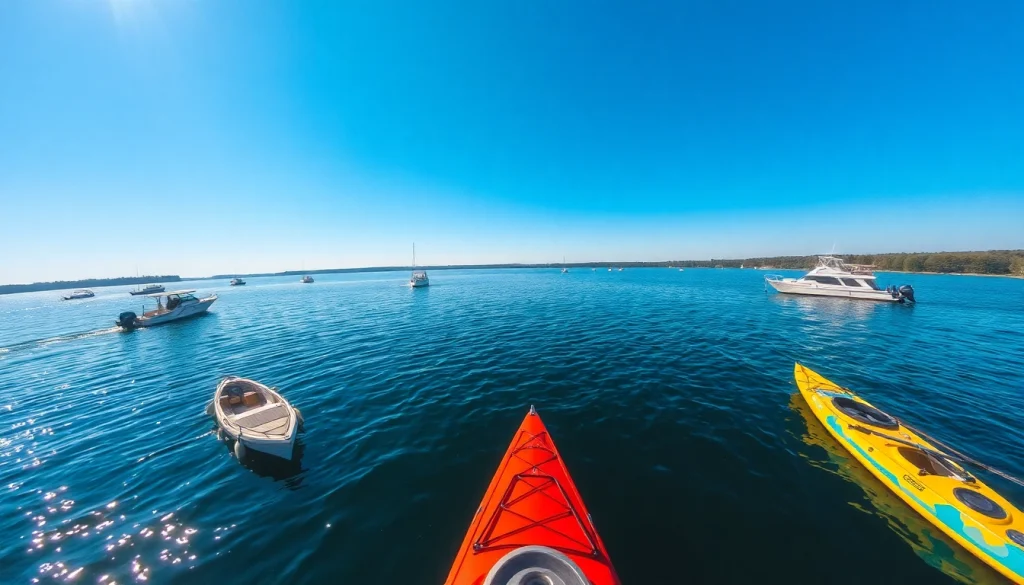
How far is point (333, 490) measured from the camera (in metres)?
8.43

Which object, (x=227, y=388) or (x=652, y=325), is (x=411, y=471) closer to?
(x=227, y=388)

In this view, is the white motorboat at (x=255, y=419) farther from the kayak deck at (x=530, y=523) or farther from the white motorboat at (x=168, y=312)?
the white motorboat at (x=168, y=312)

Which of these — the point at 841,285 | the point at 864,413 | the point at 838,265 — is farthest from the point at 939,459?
the point at 838,265

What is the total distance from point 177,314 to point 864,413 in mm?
61837

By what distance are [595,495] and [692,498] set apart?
8.49 ft

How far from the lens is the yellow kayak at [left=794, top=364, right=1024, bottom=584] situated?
619 cm

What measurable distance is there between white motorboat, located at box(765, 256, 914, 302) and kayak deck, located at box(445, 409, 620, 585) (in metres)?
56.8

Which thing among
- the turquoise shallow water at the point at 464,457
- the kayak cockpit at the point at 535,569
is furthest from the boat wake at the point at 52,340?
the kayak cockpit at the point at 535,569

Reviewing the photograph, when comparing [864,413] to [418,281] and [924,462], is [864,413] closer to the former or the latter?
[924,462]

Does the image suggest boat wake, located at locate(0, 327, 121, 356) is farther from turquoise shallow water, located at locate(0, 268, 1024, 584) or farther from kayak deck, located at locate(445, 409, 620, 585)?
kayak deck, located at locate(445, 409, 620, 585)

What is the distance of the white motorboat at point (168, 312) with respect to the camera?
33422 mm

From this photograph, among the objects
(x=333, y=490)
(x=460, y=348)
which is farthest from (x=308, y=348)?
(x=333, y=490)

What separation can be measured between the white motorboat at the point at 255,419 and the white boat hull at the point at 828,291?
62.6m

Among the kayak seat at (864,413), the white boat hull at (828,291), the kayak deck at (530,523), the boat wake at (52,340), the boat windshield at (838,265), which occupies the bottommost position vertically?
the boat wake at (52,340)
